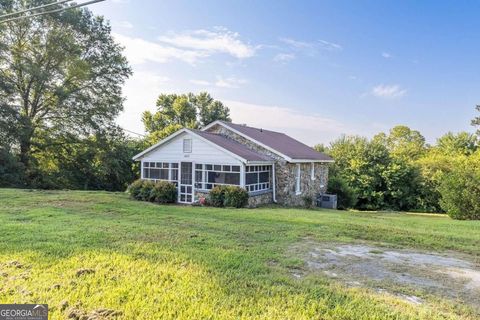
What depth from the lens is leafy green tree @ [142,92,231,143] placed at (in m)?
37.2

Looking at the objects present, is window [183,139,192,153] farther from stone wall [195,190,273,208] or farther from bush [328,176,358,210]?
bush [328,176,358,210]

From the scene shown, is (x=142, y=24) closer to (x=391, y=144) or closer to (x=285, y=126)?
(x=285, y=126)

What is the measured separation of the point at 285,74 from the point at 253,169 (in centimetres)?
789

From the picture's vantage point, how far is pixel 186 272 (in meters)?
4.50

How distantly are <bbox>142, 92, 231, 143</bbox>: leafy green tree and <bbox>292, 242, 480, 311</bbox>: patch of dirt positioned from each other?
105 feet

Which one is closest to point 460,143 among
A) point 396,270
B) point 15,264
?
point 396,270

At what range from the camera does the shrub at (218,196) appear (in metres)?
15.4

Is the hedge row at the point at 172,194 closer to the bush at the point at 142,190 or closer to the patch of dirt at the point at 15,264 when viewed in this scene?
the bush at the point at 142,190

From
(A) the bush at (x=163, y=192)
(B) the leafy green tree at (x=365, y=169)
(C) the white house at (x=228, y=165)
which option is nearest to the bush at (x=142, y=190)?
(A) the bush at (x=163, y=192)

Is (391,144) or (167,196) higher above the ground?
(391,144)

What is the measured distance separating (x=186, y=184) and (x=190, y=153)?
1.65 metres

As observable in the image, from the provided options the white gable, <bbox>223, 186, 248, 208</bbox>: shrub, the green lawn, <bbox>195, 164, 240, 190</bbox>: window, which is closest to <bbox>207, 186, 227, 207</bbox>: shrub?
<bbox>223, 186, 248, 208</bbox>: shrub

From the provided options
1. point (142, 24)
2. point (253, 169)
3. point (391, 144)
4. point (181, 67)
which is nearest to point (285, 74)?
point (181, 67)

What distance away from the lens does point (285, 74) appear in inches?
833
